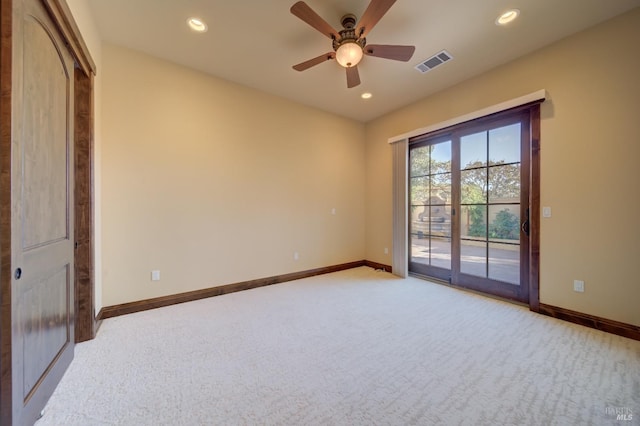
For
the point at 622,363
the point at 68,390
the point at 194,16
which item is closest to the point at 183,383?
the point at 68,390

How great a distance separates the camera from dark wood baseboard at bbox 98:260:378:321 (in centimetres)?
272

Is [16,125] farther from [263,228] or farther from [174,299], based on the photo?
[263,228]

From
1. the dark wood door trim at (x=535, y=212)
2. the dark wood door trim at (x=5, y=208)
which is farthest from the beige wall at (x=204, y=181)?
the dark wood door trim at (x=535, y=212)

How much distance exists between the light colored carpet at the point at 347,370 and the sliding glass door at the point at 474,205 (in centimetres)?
61

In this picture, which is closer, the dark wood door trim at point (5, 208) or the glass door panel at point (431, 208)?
the dark wood door trim at point (5, 208)

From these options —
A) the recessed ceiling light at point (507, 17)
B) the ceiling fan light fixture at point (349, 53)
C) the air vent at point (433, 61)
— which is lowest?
the ceiling fan light fixture at point (349, 53)

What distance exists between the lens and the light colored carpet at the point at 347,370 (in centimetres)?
144

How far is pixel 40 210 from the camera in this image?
4.85ft

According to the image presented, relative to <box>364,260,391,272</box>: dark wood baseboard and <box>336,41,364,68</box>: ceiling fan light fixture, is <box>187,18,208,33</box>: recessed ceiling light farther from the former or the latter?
<box>364,260,391,272</box>: dark wood baseboard

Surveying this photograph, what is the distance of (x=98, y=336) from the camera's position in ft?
7.52

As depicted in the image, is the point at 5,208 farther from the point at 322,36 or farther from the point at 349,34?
the point at 322,36

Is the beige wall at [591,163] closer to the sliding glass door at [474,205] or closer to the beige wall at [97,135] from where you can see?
the sliding glass door at [474,205]

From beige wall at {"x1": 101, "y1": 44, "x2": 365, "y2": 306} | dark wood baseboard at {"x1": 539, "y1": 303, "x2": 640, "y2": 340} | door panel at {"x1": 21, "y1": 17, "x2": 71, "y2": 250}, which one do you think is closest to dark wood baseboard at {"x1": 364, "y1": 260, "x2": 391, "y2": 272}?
beige wall at {"x1": 101, "y1": 44, "x2": 365, "y2": 306}

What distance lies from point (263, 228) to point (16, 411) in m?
2.86
